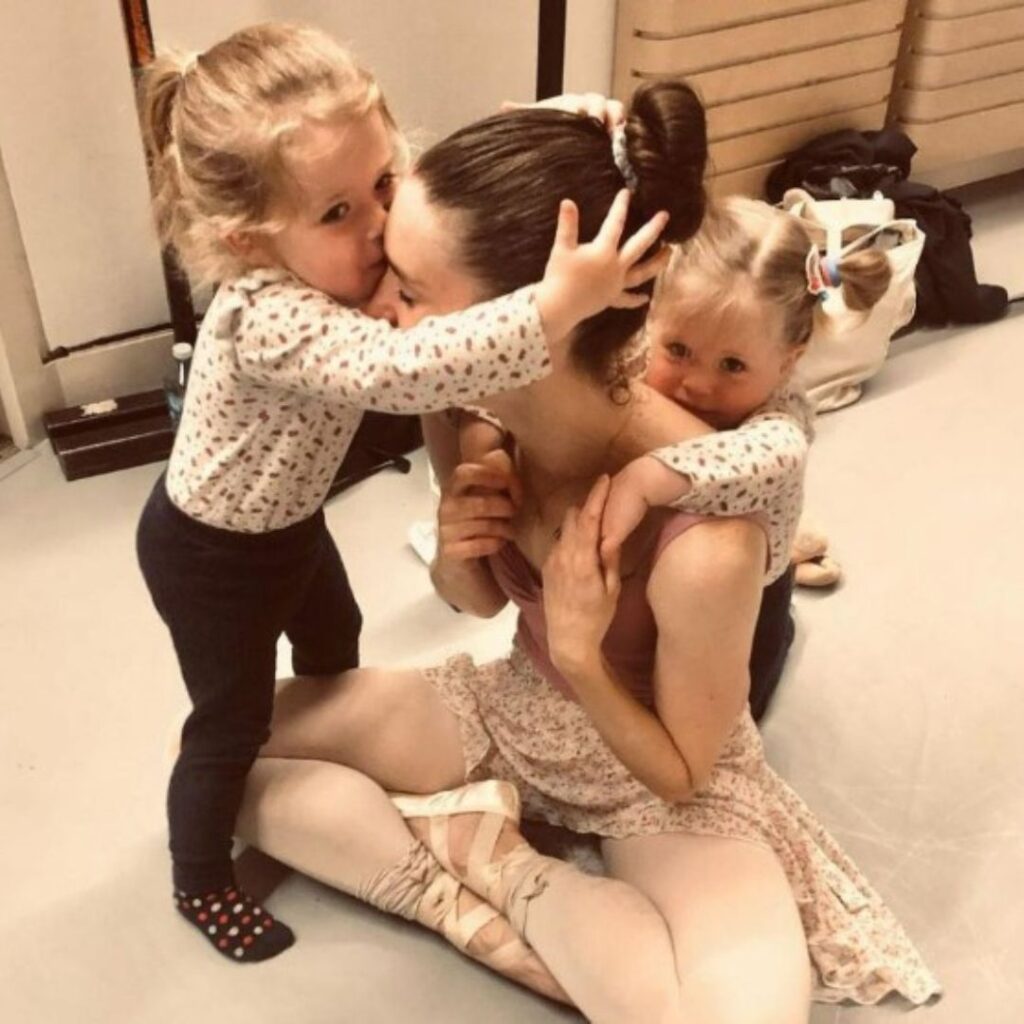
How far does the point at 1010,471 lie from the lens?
221 cm

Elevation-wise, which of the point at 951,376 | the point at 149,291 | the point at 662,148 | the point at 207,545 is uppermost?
the point at 662,148

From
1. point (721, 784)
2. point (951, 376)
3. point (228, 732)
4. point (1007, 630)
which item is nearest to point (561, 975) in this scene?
point (721, 784)

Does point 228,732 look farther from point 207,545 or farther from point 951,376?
point 951,376

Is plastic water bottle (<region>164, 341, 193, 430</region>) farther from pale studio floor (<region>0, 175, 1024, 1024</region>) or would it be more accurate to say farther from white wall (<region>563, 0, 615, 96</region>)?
white wall (<region>563, 0, 615, 96</region>)

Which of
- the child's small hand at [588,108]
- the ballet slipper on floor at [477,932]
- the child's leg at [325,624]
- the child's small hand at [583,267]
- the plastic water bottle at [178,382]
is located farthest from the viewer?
the plastic water bottle at [178,382]

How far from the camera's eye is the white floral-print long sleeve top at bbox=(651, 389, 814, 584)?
3.56 feet

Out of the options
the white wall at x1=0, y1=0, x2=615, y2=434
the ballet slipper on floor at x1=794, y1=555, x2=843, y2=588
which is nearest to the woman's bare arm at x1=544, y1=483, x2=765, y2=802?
the ballet slipper on floor at x1=794, y1=555, x2=843, y2=588

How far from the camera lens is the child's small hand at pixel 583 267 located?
0.95 m

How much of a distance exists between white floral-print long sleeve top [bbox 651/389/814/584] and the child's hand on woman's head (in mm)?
196

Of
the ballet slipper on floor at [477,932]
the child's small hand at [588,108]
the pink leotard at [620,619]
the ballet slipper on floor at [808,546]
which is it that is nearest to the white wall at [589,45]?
the ballet slipper on floor at [808,546]

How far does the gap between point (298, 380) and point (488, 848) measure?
0.58 m

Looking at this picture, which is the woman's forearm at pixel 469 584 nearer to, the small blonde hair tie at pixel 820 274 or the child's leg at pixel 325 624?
the child's leg at pixel 325 624

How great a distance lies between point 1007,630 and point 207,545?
122cm

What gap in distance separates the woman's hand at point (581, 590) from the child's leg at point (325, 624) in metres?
0.39
